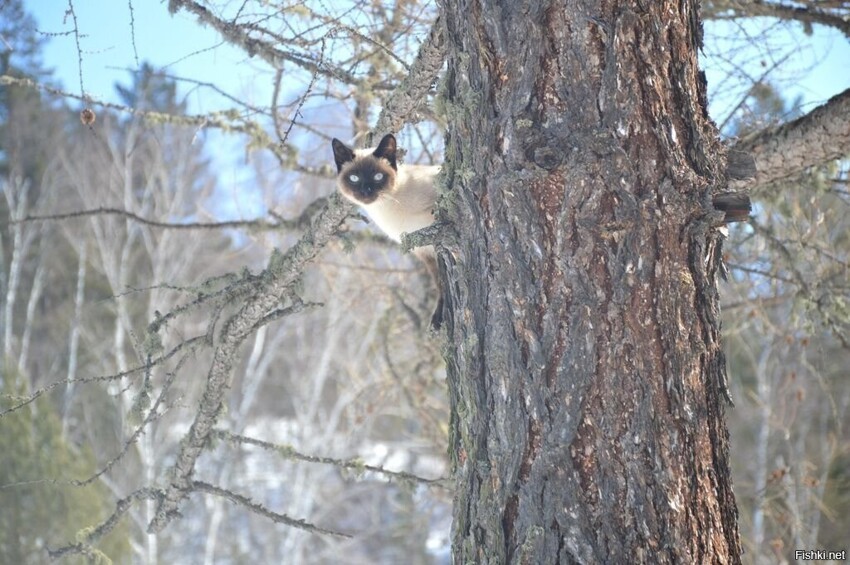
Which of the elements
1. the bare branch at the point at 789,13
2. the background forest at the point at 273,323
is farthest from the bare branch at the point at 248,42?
the bare branch at the point at 789,13

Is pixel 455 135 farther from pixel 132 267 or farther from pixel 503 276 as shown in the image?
pixel 132 267

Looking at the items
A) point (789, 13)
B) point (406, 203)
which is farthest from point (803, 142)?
point (406, 203)

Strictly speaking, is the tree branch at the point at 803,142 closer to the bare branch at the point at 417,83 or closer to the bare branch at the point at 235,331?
the bare branch at the point at 417,83

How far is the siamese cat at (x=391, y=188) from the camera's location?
404cm

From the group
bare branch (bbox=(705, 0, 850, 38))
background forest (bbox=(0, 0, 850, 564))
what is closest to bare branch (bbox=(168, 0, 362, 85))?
background forest (bbox=(0, 0, 850, 564))

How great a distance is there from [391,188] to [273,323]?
633 cm

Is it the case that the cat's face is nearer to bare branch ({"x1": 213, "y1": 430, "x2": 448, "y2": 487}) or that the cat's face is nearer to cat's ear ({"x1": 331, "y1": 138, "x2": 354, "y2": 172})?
cat's ear ({"x1": 331, "y1": 138, "x2": 354, "y2": 172})

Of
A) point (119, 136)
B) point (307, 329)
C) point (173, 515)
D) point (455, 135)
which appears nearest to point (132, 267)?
point (119, 136)

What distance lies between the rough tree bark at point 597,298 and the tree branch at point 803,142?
148 centimetres

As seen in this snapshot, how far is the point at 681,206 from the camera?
2148 millimetres

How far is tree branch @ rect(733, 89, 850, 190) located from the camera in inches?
136

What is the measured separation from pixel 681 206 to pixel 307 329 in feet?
55.5

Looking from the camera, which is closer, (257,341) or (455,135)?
(455,135)

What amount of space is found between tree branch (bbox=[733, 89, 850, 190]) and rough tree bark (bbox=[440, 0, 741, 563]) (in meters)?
1.48
